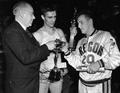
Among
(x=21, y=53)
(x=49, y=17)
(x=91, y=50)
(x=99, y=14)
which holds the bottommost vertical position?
(x=91, y=50)

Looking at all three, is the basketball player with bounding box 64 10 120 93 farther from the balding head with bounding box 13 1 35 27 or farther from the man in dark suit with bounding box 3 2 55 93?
the balding head with bounding box 13 1 35 27

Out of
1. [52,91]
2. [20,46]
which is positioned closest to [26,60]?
[20,46]

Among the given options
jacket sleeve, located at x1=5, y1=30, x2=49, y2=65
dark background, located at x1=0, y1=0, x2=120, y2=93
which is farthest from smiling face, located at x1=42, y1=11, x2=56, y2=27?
dark background, located at x1=0, y1=0, x2=120, y2=93

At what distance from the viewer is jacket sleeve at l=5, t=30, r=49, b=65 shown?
2645mm

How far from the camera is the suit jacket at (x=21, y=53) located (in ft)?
8.71

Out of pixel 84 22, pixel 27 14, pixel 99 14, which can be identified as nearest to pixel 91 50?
pixel 84 22

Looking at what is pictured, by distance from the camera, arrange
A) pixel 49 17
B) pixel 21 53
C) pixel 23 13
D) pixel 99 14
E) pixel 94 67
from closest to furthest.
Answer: pixel 21 53, pixel 23 13, pixel 94 67, pixel 49 17, pixel 99 14

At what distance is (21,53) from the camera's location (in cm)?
264

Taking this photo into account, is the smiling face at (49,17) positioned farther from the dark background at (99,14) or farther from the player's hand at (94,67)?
the dark background at (99,14)

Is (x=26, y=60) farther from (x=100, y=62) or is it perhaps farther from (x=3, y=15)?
(x=3, y=15)

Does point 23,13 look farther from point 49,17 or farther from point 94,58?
point 94,58

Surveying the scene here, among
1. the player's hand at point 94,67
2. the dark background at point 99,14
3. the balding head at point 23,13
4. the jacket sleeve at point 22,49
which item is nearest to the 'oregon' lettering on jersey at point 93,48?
the player's hand at point 94,67

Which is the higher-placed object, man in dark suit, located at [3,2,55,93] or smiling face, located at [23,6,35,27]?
smiling face, located at [23,6,35,27]

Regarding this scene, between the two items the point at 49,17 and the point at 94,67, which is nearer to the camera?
the point at 94,67
